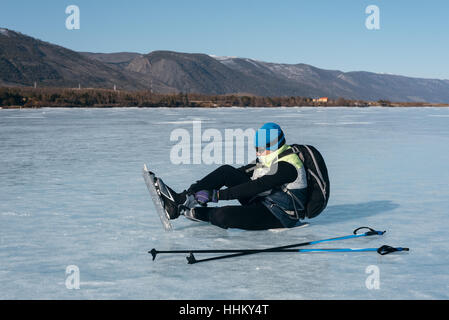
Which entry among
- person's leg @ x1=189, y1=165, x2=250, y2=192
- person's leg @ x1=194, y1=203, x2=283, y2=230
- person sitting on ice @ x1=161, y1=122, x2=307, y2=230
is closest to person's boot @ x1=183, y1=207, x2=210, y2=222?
person sitting on ice @ x1=161, y1=122, x2=307, y2=230

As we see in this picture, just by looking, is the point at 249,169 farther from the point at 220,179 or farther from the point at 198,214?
the point at 198,214

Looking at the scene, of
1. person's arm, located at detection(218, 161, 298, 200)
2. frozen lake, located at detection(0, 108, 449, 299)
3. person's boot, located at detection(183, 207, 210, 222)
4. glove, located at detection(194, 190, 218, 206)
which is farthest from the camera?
person's boot, located at detection(183, 207, 210, 222)

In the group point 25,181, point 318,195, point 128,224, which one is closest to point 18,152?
point 25,181

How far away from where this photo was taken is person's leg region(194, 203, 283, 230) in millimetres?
5090

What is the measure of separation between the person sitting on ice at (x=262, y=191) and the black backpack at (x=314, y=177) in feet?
0.29

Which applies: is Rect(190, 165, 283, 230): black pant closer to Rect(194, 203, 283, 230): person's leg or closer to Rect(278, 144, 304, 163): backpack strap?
Rect(194, 203, 283, 230): person's leg

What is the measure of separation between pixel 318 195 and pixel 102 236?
226cm

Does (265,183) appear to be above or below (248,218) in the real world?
above

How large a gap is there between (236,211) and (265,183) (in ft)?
1.59

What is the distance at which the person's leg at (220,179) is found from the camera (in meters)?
5.11

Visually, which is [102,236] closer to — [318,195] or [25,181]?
[318,195]

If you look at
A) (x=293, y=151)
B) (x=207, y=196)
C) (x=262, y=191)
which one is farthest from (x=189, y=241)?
(x=293, y=151)

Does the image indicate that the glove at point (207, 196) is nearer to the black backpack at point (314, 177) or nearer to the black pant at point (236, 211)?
the black pant at point (236, 211)

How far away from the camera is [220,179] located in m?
5.18
